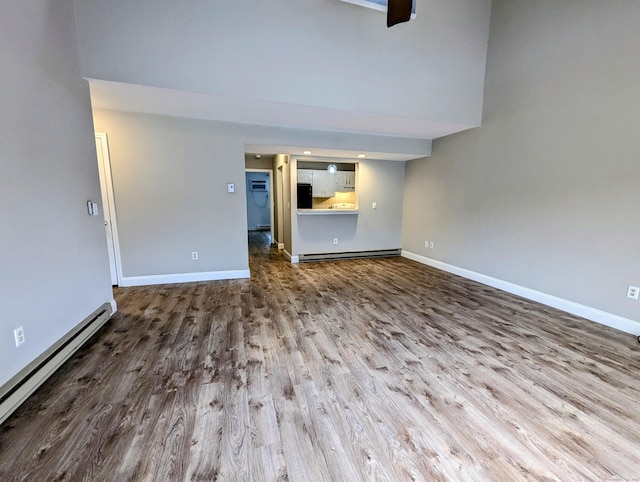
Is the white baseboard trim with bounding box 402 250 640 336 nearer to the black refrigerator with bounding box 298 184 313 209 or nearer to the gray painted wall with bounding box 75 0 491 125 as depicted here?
the gray painted wall with bounding box 75 0 491 125

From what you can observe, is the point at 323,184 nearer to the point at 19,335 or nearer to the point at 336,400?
the point at 336,400

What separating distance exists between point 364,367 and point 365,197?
4.20 metres

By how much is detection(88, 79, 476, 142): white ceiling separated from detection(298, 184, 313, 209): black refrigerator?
1.62 metres

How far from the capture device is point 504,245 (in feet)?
12.7

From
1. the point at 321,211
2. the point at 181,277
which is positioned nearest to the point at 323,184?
the point at 321,211

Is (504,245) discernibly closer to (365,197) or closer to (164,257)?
(365,197)

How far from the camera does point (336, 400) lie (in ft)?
5.75

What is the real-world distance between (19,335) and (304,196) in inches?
186

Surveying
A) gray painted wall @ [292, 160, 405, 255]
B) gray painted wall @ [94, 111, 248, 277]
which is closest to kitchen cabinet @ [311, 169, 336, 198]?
gray painted wall @ [292, 160, 405, 255]

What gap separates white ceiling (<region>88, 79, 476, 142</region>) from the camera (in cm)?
292

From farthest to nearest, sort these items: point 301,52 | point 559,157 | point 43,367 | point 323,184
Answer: point 323,184, point 559,157, point 301,52, point 43,367

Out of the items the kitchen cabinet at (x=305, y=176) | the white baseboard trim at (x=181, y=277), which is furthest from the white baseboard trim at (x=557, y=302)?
the white baseboard trim at (x=181, y=277)

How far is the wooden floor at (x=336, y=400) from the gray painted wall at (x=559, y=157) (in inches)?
26.6

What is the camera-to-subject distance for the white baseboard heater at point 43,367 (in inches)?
63.7
